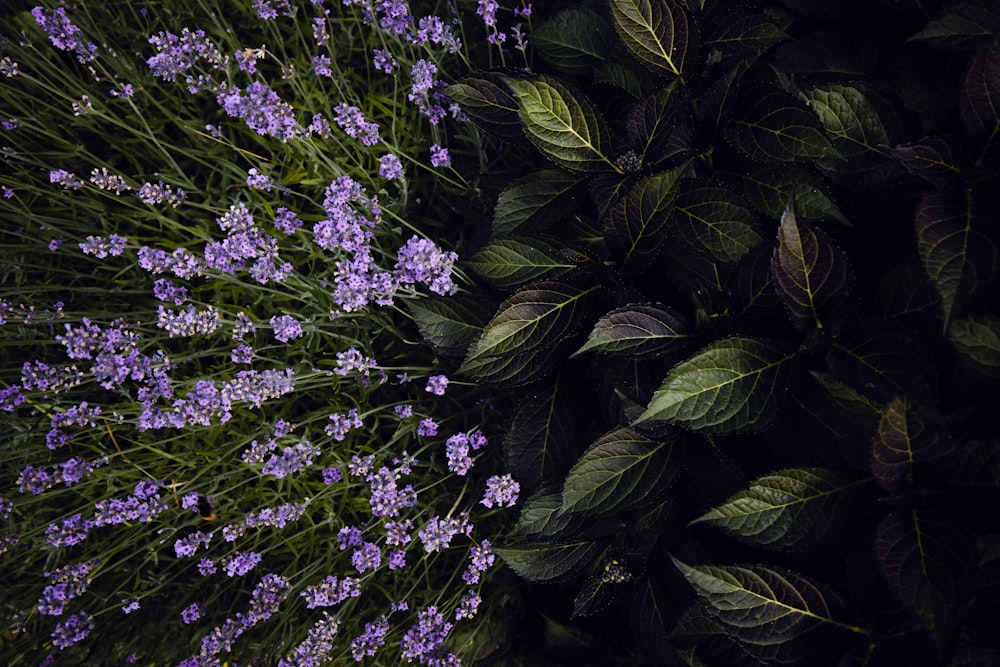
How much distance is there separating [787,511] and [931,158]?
0.75 m

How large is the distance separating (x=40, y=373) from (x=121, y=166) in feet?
2.81

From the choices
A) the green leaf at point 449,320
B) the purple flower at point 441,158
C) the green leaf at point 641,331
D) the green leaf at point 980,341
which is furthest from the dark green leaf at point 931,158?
the purple flower at point 441,158

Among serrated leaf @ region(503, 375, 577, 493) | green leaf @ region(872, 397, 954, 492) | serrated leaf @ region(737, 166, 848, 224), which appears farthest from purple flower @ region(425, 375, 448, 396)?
green leaf @ region(872, 397, 954, 492)

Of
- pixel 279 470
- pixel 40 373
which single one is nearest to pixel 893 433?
pixel 279 470

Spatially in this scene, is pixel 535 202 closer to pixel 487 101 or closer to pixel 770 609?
pixel 487 101

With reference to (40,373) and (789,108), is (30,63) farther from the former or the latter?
(789,108)

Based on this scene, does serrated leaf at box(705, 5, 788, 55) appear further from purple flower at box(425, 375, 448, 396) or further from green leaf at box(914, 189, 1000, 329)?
purple flower at box(425, 375, 448, 396)

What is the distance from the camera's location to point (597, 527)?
6.16 ft

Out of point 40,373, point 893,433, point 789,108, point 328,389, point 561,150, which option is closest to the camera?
point 893,433

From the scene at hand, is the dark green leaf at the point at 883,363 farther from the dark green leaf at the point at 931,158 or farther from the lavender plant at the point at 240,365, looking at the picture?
the lavender plant at the point at 240,365

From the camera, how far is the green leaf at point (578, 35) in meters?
1.90

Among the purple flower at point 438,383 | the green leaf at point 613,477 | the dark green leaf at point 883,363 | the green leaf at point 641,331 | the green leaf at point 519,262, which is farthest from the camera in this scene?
the purple flower at point 438,383

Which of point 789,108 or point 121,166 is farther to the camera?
point 121,166

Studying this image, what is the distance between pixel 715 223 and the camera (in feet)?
5.08
